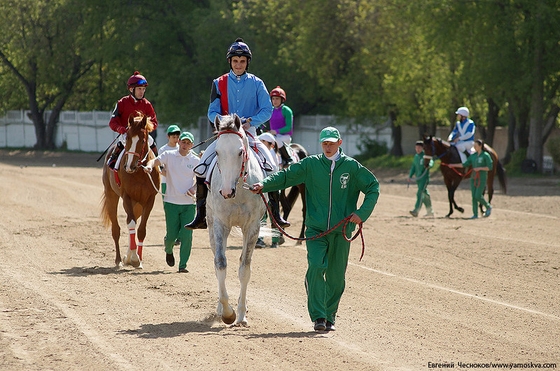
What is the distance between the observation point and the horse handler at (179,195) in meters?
13.1

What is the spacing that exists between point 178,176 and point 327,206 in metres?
4.80

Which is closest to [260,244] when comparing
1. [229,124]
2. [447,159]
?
[229,124]

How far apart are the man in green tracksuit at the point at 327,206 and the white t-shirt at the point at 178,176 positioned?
4315mm

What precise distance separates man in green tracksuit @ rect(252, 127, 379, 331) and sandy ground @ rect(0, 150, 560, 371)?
38 cm

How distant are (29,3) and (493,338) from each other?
5101 cm

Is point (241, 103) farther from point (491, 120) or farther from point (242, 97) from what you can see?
point (491, 120)

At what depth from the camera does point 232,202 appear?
9.55 meters

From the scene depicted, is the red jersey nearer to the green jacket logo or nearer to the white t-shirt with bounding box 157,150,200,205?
the white t-shirt with bounding box 157,150,200,205

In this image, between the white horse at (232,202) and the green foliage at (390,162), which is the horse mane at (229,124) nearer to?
the white horse at (232,202)

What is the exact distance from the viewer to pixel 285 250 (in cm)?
1606

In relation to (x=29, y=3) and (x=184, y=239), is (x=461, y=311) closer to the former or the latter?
(x=184, y=239)

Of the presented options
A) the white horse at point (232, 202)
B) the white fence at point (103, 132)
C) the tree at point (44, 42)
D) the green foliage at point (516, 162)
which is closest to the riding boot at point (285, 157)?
the white horse at point (232, 202)

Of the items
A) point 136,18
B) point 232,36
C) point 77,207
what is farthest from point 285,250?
point 136,18

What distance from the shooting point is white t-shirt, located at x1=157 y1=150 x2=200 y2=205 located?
13297 millimetres
